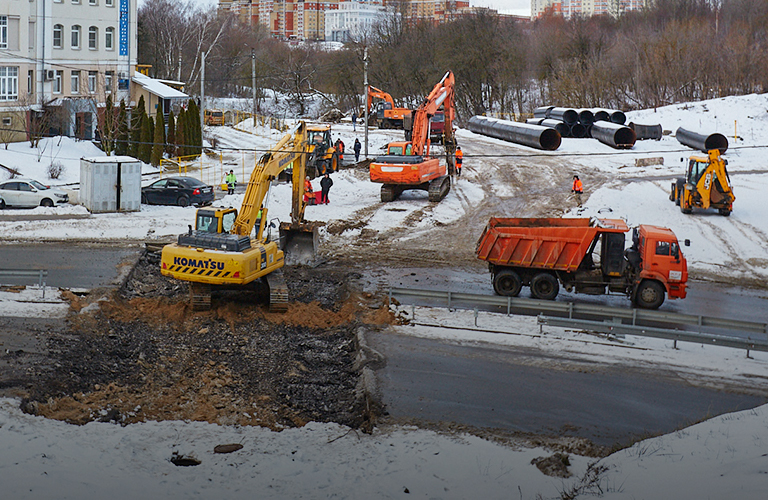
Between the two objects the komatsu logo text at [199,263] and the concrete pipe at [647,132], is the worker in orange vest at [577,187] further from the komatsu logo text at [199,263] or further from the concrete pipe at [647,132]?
the komatsu logo text at [199,263]

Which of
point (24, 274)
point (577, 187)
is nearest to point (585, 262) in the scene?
point (577, 187)

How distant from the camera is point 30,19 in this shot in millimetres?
46094

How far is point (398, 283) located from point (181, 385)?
8519 mm

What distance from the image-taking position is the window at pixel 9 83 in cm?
4500

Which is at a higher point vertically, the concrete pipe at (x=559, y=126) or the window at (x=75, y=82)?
the window at (x=75, y=82)

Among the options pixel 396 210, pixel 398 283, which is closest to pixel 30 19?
pixel 396 210

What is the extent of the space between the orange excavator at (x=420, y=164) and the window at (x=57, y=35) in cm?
2495

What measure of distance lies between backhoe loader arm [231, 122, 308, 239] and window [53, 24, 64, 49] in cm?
3081

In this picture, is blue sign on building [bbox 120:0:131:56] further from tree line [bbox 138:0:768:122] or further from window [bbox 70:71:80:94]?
tree line [bbox 138:0:768:122]

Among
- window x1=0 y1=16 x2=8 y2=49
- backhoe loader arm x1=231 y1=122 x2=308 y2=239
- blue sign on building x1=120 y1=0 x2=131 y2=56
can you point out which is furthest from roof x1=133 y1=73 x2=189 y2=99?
backhoe loader arm x1=231 y1=122 x2=308 y2=239

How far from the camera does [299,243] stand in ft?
78.8

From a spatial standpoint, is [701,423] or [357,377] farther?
[357,377]

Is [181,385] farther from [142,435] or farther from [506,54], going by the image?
[506,54]

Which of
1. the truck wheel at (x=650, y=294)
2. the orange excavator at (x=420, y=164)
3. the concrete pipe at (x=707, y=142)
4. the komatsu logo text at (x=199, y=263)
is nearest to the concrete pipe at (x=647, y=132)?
the concrete pipe at (x=707, y=142)
